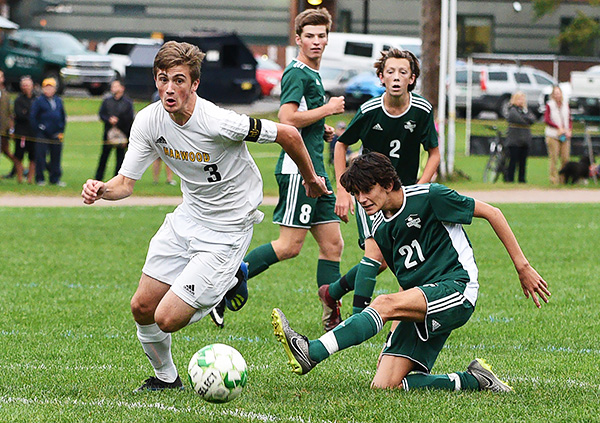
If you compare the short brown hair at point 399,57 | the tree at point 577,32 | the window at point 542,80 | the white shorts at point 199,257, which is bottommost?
the white shorts at point 199,257

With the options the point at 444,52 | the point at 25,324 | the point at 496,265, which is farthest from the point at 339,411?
the point at 444,52

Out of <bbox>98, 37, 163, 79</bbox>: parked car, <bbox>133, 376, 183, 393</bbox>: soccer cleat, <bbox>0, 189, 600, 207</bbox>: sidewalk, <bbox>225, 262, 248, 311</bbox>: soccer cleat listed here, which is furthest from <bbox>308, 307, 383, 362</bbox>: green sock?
<bbox>98, 37, 163, 79</bbox>: parked car

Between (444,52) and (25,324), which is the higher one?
(444,52)

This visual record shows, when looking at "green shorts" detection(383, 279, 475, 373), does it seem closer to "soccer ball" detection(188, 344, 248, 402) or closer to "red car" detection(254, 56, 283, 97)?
"soccer ball" detection(188, 344, 248, 402)

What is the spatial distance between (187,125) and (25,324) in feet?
9.60

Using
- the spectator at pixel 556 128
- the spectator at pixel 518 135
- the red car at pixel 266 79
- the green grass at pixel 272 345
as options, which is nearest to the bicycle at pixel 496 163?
the spectator at pixel 518 135

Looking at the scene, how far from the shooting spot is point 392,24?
49750 millimetres

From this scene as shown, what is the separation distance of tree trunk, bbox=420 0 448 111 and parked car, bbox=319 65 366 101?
14.7 meters

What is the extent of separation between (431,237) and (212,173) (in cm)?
125

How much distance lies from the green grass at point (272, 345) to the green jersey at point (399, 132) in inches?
53.2

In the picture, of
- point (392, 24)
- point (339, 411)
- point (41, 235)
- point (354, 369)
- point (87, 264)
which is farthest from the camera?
point (392, 24)

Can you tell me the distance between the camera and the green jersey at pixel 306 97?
7004 millimetres

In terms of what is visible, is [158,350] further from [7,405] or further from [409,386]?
[409,386]

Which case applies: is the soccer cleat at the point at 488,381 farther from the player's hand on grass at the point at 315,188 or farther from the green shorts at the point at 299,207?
the green shorts at the point at 299,207
